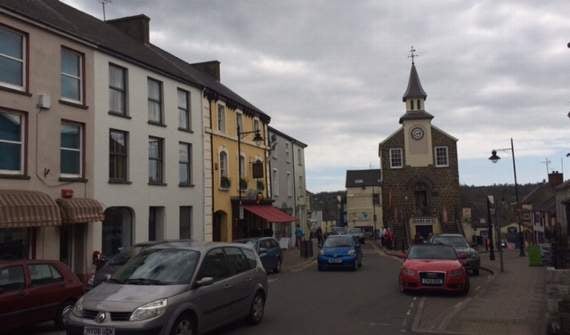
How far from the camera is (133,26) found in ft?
89.7

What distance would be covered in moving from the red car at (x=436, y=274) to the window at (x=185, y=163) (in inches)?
519

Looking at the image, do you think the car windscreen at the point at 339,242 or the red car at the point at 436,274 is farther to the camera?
the car windscreen at the point at 339,242

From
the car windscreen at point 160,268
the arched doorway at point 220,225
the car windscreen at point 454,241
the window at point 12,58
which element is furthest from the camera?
the arched doorway at point 220,225

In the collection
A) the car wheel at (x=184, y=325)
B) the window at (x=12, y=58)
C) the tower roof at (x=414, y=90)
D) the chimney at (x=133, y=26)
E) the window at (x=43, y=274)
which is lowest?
the car wheel at (x=184, y=325)

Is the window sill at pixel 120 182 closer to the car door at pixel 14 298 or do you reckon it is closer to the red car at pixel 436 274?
the car door at pixel 14 298

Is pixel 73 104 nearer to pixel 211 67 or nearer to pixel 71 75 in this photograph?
pixel 71 75

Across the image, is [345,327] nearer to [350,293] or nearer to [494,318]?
[494,318]

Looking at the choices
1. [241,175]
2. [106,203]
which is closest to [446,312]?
[106,203]

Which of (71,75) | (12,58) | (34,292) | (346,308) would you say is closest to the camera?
(34,292)

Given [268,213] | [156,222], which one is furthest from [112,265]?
[268,213]

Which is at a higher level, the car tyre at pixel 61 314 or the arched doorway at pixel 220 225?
the arched doorway at pixel 220 225

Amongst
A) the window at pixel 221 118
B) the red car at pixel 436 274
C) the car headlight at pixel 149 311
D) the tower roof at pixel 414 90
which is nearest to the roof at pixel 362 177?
the tower roof at pixel 414 90

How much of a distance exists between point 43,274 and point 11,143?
289 inches

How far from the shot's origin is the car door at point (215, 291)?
8398 mm
